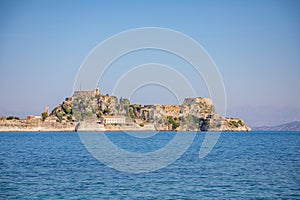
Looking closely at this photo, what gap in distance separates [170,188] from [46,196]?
24.8 ft

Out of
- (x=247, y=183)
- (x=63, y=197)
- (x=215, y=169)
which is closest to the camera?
(x=63, y=197)

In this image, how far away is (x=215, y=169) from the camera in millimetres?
39406

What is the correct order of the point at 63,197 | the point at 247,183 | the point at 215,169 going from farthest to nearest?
the point at 215,169 < the point at 247,183 < the point at 63,197

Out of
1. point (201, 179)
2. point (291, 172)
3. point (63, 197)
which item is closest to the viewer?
point (63, 197)

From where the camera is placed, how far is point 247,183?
30625 mm

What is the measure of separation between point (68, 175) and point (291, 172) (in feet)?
56.3

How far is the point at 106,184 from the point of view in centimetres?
3023

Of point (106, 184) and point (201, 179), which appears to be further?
point (201, 179)

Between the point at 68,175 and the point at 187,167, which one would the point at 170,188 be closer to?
the point at 68,175

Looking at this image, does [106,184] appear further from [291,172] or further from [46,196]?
[291,172]

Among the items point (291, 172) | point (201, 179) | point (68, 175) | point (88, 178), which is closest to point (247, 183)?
point (201, 179)

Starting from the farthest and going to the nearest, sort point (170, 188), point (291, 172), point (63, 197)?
Answer: point (291, 172)
point (170, 188)
point (63, 197)

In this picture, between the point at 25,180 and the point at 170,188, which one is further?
the point at 25,180

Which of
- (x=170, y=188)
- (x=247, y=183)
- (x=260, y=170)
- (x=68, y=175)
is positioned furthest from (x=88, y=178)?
(x=260, y=170)
